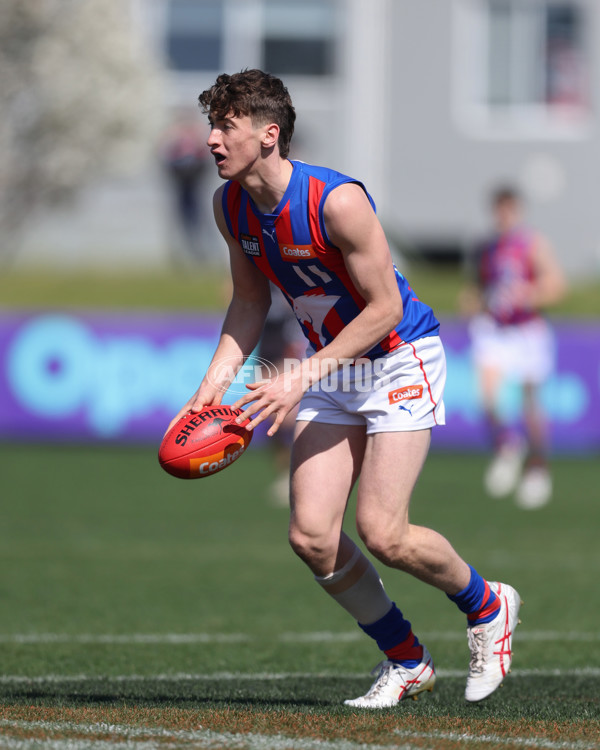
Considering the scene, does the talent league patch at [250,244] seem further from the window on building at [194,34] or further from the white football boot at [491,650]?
the window on building at [194,34]

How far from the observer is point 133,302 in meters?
18.6

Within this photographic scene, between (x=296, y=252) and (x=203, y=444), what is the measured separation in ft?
2.46

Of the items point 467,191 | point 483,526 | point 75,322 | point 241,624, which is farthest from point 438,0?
point 241,624

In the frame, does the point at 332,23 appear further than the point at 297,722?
Yes

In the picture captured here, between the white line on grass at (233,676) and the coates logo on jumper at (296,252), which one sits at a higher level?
the coates logo on jumper at (296,252)

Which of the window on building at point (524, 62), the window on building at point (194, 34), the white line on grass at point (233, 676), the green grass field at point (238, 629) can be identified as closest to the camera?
the green grass field at point (238, 629)

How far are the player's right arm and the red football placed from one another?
175mm

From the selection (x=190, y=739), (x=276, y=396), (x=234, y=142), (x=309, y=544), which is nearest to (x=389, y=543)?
(x=309, y=544)

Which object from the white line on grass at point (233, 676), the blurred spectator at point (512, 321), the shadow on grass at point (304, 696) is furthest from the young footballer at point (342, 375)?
the blurred spectator at point (512, 321)

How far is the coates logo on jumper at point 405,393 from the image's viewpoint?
4664mm

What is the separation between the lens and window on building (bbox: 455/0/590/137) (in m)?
24.9

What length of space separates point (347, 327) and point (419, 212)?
2084cm

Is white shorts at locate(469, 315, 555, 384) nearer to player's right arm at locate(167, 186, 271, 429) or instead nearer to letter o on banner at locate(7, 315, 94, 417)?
letter o on banner at locate(7, 315, 94, 417)

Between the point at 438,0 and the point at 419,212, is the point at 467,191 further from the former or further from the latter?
the point at 438,0
